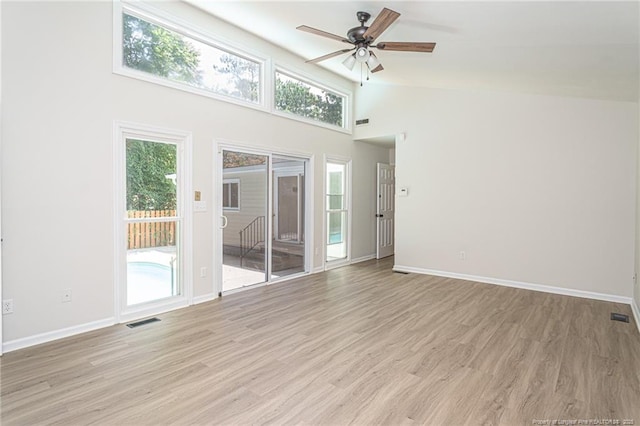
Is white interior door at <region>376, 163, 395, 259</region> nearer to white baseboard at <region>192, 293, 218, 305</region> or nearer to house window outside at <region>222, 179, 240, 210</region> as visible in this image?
house window outside at <region>222, 179, 240, 210</region>

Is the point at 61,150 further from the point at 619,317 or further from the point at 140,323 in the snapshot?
the point at 619,317

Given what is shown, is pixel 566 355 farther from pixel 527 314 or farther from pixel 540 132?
pixel 540 132

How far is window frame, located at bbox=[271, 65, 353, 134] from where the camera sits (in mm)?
5316

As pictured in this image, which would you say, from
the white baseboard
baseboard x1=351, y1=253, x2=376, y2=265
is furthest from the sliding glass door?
baseboard x1=351, y1=253, x2=376, y2=265

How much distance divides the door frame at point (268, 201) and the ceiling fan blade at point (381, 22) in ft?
7.69

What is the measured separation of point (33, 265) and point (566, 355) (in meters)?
4.69

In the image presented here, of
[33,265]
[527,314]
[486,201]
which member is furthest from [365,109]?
[33,265]

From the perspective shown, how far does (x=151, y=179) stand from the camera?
395 centimetres

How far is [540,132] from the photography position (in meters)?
5.05

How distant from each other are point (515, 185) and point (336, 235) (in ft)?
10.4

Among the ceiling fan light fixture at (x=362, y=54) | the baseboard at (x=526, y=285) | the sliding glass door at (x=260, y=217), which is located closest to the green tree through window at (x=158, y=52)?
the sliding glass door at (x=260, y=217)

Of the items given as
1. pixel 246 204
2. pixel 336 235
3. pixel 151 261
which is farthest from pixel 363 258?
pixel 151 261

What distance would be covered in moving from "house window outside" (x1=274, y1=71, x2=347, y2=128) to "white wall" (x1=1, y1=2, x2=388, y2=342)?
5.77ft

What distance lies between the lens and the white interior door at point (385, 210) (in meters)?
7.61
